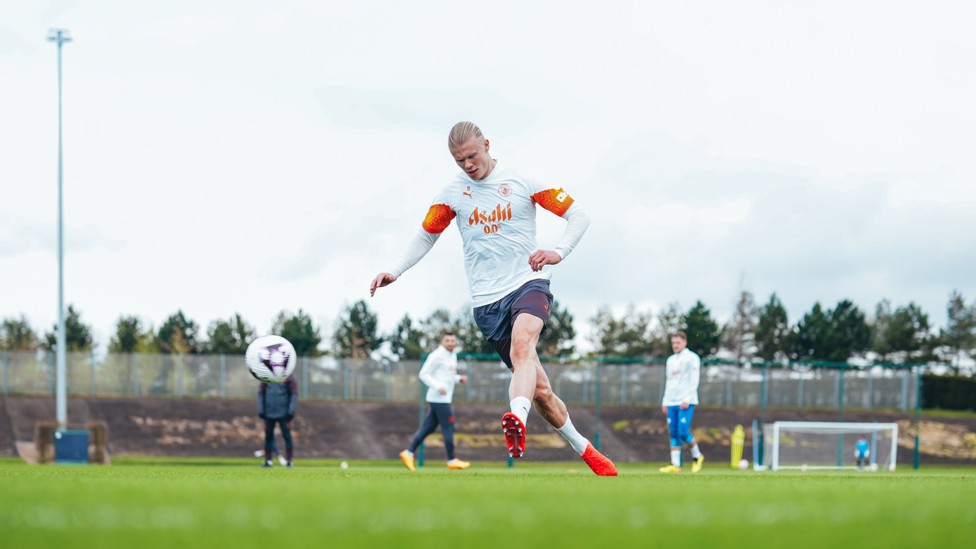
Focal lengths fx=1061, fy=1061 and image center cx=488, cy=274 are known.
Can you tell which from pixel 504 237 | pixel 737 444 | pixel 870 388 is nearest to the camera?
pixel 504 237

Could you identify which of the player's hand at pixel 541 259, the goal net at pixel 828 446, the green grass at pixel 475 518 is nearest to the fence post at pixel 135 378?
the goal net at pixel 828 446

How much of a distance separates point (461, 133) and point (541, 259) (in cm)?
113

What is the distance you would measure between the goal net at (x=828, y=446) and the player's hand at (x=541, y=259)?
60.4 ft

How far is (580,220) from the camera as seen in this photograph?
7734 millimetres

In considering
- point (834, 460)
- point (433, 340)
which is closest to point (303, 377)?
point (834, 460)

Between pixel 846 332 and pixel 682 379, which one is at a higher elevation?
pixel 682 379

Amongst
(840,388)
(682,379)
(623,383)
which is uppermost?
(682,379)

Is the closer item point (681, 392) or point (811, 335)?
point (681, 392)

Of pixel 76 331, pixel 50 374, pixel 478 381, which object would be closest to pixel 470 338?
pixel 76 331

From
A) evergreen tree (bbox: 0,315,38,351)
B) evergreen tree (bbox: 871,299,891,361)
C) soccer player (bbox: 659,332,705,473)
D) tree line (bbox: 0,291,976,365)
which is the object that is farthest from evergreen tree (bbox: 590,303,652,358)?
soccer player (bbox: 659,332,705,473)

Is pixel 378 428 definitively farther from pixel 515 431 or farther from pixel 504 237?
pixel 515 431

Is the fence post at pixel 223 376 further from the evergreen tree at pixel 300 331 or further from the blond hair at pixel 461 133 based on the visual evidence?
the blond hair at pixel 461 133

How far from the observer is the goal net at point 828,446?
24688 mm

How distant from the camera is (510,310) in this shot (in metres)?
7.52
